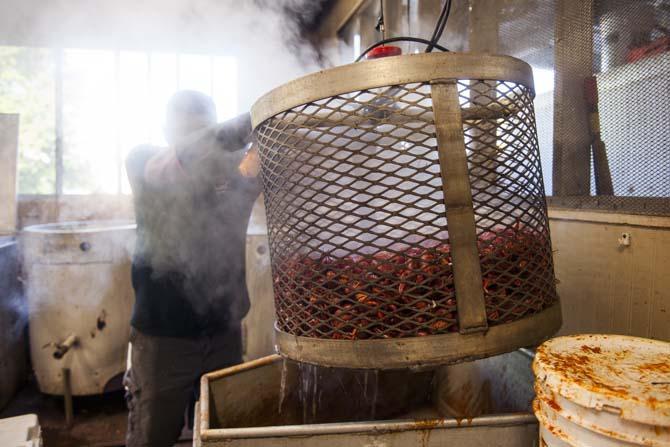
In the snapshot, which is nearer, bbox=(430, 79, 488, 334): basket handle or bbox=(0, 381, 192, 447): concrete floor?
bbox=(430, 79, 488, 334): basket handle

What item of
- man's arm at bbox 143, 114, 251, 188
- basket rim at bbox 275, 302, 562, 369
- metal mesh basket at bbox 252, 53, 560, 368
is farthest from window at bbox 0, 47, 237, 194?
basket rim at bbox 275, 302, 562, 369

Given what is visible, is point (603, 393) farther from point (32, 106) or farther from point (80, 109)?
point (32, 106)

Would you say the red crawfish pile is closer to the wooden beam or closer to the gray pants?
the gray pants

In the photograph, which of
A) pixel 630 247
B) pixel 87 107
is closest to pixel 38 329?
pixel 87 107

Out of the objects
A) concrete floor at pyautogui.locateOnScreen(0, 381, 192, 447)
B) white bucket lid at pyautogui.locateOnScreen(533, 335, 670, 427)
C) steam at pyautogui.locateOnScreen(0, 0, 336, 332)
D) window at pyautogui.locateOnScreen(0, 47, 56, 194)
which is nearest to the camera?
white bucket lid at pyautogui.locateOnScreen(533, 335, 670, 427)

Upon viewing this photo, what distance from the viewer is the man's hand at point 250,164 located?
1.56 metres

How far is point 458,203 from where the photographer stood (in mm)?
793

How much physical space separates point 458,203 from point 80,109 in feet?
15.7

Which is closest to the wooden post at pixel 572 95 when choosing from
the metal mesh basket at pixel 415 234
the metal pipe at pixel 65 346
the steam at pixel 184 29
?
the metal mesh basket at pixel 415 234

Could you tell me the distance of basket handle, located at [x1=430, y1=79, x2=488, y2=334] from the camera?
0.79 meters

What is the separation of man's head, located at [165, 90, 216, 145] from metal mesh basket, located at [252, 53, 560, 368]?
135 centimetres

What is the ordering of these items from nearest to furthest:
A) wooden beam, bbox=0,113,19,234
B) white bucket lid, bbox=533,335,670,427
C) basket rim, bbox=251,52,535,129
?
white bucket lid, bbox=533,335,670,427
basket rim, bbox=251,52,535,129
wooden beam, bbox=0,113,19,234

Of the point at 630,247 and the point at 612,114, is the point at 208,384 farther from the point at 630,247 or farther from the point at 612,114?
the point at 612,114

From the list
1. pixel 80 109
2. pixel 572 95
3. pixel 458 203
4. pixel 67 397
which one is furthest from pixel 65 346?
pixel 572 95
